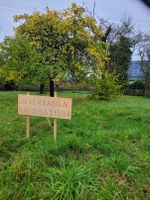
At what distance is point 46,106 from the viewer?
575 centimetres

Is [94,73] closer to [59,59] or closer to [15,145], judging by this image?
[59,59]

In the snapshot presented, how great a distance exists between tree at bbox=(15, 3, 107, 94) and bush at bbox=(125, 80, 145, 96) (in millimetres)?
14736

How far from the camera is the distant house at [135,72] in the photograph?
3070 cm

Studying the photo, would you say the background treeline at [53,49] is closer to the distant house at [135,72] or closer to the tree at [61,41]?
the tree at [61,41]

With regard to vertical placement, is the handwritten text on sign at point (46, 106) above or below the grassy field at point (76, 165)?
above

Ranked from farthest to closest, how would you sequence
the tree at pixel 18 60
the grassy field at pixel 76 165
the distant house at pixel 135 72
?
the distant house at pixel 135 72 → the tree at pixel 18 60 → the grassy field at pixel 76 165

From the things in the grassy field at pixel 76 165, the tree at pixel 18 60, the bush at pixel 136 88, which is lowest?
the grassy field at pixel 76 165

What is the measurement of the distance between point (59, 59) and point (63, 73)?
24.4 inches

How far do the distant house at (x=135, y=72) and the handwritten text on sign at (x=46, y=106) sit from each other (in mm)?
24984

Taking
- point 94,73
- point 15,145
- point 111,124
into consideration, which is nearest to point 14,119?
point 111,124

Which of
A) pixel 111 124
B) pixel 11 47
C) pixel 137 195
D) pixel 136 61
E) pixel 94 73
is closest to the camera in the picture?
pixel 137 195

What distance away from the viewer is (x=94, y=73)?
48.9 feet

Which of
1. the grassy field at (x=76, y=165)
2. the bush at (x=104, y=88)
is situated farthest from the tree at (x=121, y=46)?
the grassy field at (x=76, y=165)

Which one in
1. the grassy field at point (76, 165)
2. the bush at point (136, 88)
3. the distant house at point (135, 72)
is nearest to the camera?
the grassy field at point (76, 165)
